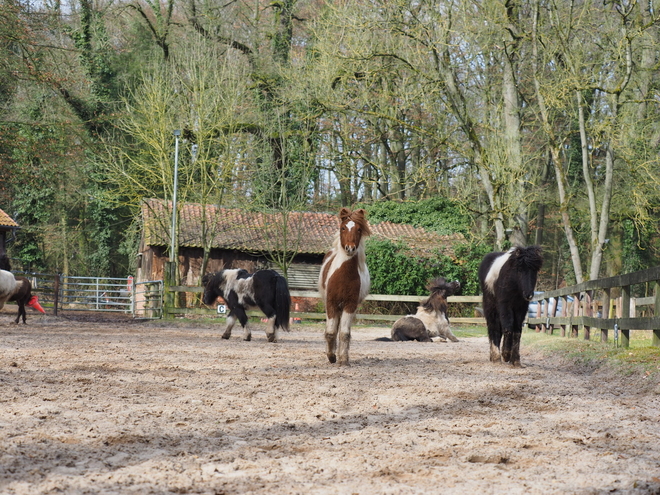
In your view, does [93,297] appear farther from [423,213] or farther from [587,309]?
[587,309]

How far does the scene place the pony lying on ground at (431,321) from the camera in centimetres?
1862

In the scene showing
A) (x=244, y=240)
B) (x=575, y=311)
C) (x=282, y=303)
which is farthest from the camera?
(x=244, y=240)

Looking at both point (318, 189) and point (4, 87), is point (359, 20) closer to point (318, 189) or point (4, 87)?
point (4, 87)

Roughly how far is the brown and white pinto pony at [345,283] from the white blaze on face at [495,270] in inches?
69.0

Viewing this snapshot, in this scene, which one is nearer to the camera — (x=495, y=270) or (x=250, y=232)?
(x=495, y=270)

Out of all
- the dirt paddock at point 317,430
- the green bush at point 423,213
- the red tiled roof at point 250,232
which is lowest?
the dirt paddock at point 317,430

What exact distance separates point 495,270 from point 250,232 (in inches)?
1005

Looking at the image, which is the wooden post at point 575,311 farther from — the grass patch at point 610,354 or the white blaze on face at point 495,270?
the white blaze on face at point 495,270

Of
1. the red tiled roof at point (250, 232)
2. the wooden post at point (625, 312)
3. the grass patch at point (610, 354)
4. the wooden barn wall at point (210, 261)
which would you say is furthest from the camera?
the wooden barn wall at point (210, 261)

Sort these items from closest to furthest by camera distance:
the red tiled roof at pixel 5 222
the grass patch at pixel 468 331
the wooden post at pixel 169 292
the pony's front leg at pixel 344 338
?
the pony's front leg at pixel 344 338 < the grass patch at pixel 468 331 < the wooden post at pixel 169 292 < the red tiled roof at pixel 5 222

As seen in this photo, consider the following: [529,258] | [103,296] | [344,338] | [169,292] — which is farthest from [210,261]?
[529,258]

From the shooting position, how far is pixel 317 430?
5500 millimetres

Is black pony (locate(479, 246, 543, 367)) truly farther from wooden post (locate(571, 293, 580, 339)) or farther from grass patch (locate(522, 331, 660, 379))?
wooden post (locate(571, 293, 580, 339))

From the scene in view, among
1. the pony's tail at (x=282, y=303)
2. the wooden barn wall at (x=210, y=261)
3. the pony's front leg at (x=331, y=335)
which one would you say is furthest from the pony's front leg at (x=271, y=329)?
the wooden barn wall at (x=210, y=261)
